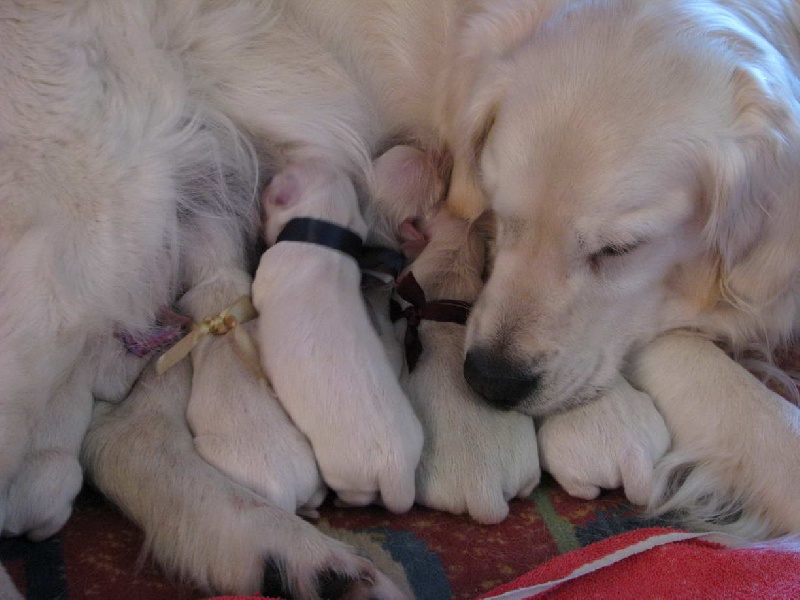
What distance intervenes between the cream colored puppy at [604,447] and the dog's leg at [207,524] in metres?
0.38

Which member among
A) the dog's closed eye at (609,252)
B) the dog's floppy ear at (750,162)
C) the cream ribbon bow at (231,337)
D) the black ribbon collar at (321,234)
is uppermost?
the dog's floppy ear at (750,162)

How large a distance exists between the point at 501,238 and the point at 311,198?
386 mm

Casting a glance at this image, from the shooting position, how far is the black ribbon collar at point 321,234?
1.55 meters

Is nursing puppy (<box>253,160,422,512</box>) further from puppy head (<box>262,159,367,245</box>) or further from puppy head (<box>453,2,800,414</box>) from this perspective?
puppy head (<box>453,2,800,414</box>)

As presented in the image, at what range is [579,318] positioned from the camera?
4.57 feet

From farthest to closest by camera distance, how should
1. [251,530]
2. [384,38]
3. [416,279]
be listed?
[384,38], [416,279], [251,530]

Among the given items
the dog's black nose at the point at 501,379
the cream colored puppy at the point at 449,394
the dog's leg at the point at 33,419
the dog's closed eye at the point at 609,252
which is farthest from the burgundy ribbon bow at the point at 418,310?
the dog's leg at the point at 33,419

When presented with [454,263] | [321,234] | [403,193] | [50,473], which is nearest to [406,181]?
[403,193]

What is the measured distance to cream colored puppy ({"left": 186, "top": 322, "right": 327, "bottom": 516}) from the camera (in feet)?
4.14

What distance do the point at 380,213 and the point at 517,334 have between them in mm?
567

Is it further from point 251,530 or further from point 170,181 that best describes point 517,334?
point 170,181

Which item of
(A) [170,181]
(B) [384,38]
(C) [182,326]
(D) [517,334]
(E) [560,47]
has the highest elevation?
(E) [560,47]

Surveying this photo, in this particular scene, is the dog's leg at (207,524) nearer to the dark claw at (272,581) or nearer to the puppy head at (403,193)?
the dark claw at (272,581)

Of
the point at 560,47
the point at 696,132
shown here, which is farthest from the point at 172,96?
the point at 696,132
